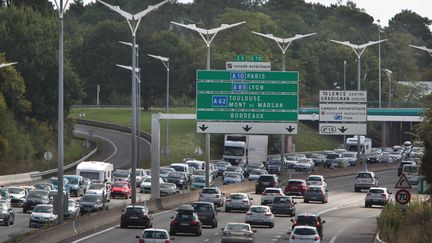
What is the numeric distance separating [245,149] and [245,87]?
55.3m

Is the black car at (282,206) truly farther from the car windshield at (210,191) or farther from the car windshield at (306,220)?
the car windshield at (306,220)

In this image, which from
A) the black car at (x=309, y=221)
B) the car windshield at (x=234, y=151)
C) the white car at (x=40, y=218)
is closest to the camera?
the black car at (x=309, y=221)

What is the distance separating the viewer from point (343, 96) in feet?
298

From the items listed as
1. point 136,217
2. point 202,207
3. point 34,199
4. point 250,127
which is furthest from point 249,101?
point 136,217

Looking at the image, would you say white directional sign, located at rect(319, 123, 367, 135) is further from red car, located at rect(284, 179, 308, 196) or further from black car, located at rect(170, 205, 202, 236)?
black car, located at rect(170, 205, 202, 236)

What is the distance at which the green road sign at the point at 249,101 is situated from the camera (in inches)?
2923

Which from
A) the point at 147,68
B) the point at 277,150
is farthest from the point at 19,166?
the point at 147,68

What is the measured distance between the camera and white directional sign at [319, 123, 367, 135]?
89188mm

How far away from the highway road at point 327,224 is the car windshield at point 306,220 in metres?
1.02

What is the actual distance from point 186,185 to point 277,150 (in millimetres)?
61680

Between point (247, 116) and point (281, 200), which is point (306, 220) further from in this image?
point (247, 116)

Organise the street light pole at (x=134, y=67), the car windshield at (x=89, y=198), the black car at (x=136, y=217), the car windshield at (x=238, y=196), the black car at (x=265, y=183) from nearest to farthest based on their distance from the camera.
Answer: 1. the black car at (x=136, y=217)
2. the street light pole at (x=134, y=67)
3. the car windshield at (x=89, y=198)
4. the car windshield at (x=238, y=196)
5. the black car at (x=265, y=183)

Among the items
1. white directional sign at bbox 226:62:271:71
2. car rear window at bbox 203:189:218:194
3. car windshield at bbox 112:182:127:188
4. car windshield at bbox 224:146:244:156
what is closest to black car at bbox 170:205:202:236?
car rear window at bbox 203:189:218:194

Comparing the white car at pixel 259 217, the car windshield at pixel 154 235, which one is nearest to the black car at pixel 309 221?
the white car at pixel 259 217
